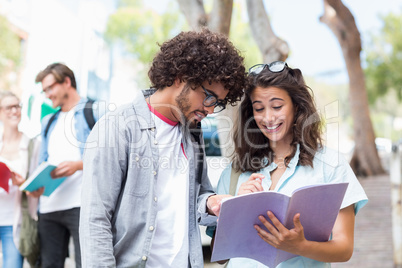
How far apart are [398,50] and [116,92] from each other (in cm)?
1286

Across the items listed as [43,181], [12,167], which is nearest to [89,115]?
[43,181]

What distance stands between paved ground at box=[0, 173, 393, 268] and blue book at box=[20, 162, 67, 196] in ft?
7.79

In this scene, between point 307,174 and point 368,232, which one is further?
point 368,232

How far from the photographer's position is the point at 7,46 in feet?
64.6

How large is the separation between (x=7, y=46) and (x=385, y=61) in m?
16.6

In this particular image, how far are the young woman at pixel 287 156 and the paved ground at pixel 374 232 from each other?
3.65 metres

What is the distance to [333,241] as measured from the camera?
204 cm

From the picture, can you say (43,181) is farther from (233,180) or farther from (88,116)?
(233,180)

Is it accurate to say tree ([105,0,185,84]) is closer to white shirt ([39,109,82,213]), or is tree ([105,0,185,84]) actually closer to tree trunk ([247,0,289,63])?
tree trunk ([247,0,289,63])

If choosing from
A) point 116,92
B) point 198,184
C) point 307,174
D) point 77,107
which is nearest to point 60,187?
point 77,107

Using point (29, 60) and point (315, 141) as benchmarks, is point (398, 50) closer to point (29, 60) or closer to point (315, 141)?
point (29, 60)

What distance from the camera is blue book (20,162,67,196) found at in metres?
3.33

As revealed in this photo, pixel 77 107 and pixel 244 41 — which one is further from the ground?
pixel 244 41

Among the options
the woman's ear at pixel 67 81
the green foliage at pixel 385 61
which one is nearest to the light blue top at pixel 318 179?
the woman's ear at pixel 67 81
